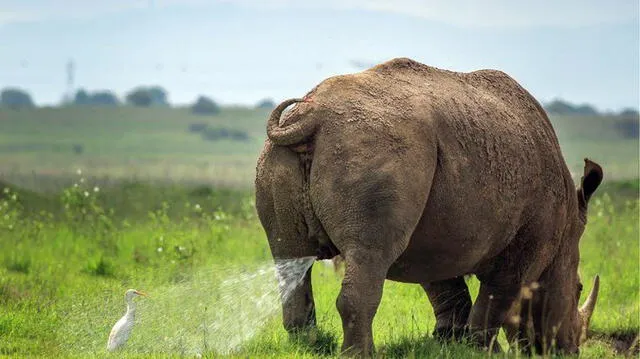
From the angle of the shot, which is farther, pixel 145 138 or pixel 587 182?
pixel 145 138

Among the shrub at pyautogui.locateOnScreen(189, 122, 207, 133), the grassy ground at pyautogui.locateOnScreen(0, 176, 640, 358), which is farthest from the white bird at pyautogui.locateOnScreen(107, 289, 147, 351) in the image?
the shrub at pyautogui.locateOnScreen(189, 122, 207, 133)

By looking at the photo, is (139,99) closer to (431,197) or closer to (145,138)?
(145,138)

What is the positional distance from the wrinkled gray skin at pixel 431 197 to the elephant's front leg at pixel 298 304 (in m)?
0.01

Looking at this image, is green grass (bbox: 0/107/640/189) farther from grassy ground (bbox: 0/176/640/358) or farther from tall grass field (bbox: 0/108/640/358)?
grassy ground (bbox: 0/176/640/358)

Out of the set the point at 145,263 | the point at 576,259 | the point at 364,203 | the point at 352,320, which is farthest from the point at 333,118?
the point at 145,263

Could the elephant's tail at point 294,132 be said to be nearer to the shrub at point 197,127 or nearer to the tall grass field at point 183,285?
the tall grass field at point 183,285

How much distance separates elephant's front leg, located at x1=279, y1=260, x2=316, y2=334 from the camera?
30.4 ft

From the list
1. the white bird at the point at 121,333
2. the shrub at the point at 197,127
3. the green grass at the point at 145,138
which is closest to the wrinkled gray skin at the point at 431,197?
the white bird at the point at 121,333

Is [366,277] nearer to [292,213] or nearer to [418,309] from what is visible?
[292,213]

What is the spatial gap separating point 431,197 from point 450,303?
233cm

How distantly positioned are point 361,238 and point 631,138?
251 ft

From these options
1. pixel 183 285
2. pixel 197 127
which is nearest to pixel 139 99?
pixel 197 127

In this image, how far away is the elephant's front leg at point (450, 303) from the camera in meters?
11.0

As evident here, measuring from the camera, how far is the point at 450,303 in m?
11.1
